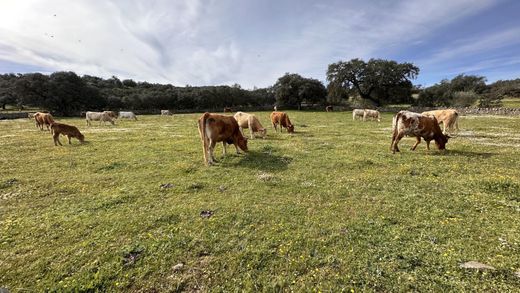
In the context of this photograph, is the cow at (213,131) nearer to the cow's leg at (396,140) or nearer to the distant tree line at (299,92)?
the cow's leg at (396,140)

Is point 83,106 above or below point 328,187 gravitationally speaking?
above

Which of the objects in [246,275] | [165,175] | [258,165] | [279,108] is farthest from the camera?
[279,108]

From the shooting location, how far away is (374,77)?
63.5 m

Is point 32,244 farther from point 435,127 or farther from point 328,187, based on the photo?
point 435,127

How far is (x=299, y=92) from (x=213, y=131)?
63.1 meters

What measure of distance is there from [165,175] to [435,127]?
14.2m

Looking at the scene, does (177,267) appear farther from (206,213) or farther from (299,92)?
(299,92)

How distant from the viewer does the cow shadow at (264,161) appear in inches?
428

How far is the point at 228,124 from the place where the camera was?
491 inches

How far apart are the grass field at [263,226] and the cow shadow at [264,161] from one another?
0.19 meters

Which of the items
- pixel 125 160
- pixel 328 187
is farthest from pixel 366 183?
pixel 125 160

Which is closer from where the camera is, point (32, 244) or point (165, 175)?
point (32, 244)

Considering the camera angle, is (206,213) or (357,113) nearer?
(206,213)

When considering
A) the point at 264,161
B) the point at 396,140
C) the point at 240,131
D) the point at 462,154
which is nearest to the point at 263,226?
the point at 264,161
